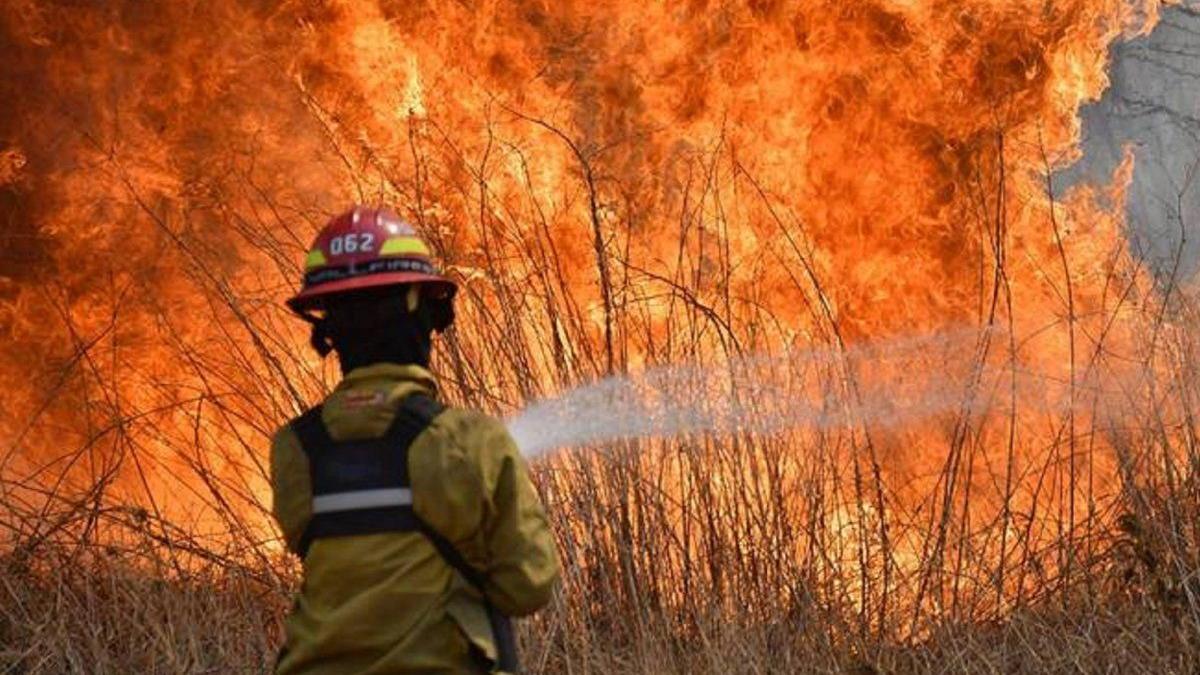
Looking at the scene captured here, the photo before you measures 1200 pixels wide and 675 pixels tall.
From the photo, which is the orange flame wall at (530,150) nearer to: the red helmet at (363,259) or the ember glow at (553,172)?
the ember glow at (553,172)

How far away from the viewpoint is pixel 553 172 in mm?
7902

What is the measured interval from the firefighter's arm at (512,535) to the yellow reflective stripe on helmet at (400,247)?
41 cm

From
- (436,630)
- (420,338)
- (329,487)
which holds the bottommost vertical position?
(436,630)

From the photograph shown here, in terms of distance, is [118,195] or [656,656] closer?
[656,656]

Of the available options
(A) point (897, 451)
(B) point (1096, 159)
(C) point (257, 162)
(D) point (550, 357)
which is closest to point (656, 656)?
(D) point (550, 357)

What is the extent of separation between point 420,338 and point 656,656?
2.70m

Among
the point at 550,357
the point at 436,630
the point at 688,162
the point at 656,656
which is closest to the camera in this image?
the point at 436,630

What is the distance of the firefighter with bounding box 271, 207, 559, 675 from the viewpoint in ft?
12.2

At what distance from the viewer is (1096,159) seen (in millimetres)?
10883

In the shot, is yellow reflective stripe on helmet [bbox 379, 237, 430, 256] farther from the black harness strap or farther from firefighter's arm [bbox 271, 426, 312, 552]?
firefighter's arm [bbox 271, 426, 312, 552]

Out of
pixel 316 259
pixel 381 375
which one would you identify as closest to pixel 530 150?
pixel 316 259

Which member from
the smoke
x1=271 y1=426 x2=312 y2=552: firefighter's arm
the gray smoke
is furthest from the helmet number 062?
the gray smoke

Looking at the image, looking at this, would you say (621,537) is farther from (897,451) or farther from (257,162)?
(257,162)

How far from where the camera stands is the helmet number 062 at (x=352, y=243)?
385 cm
